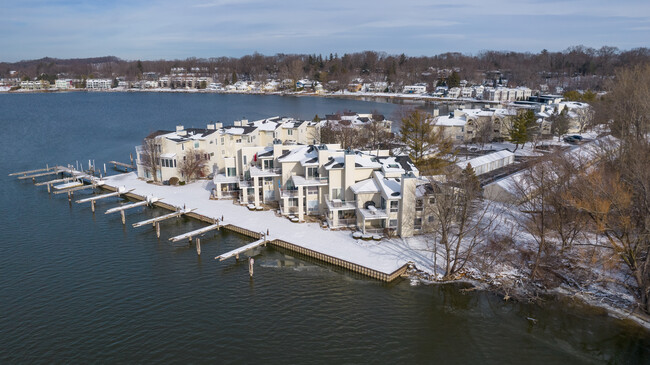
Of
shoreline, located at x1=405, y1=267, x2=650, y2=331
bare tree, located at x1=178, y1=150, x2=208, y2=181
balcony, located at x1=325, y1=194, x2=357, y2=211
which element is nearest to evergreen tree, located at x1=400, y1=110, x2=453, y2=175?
balcony, located at x1=325, y1=194, x2=357, y2=211

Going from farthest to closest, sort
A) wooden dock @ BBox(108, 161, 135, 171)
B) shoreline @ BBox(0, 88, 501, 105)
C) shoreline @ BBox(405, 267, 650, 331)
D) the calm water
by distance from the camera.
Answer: shoreline @ BBox(0, 88, 501, 105), wooden dock @ BBox(108, 161, 135, 171), shoreline @ BBox(405, 267, 650, 331), the calm water

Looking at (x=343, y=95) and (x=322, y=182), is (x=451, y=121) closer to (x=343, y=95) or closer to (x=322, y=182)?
(x=322, y=182)

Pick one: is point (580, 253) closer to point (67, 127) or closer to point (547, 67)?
point (67, 127)

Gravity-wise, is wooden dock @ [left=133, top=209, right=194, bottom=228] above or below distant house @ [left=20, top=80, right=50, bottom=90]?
below

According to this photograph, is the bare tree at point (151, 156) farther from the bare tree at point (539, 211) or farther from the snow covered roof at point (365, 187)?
the bare tree at point (539, 211)

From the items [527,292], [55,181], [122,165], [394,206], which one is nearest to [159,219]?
[394,206]

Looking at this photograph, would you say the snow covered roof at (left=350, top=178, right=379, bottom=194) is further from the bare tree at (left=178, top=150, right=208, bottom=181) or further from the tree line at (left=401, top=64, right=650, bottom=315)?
the bare tree at (left=178, top=150, right=208, bottom=181)
